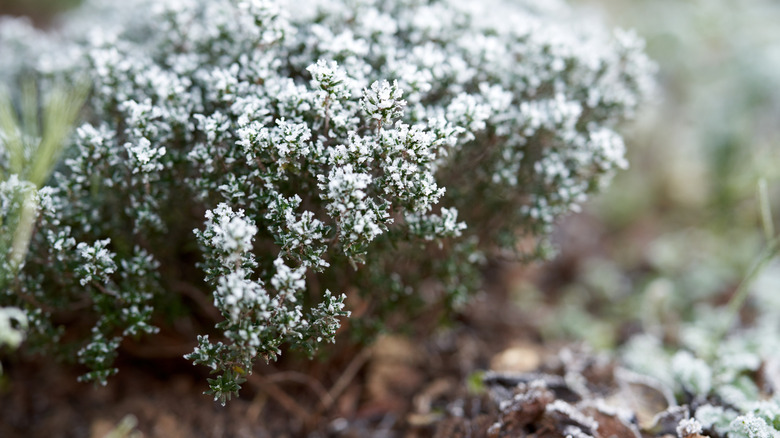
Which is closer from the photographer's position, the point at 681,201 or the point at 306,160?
the point at 306,160

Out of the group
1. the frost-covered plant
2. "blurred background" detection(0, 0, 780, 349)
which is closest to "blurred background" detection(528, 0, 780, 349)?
"blurred background" detection(0, 0, 780, 349)

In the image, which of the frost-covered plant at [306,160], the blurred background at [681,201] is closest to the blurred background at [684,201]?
the blurred background at [681,201]

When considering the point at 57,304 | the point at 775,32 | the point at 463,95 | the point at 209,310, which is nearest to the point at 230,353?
the point at 209,310

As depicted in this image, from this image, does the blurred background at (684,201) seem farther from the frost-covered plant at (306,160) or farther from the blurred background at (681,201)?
the frost-covered plant at (306,160)

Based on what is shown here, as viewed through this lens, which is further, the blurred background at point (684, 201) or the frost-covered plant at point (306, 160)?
the blurred background at point (684, 201)

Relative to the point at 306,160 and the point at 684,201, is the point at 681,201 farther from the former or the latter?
the point at 306,160

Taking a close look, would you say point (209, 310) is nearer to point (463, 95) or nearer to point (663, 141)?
point (463, 95)

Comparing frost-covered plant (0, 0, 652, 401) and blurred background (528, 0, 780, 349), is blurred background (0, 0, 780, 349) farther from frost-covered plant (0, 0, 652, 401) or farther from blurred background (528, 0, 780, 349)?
frost-covered plant (0, 0, 652, 401)

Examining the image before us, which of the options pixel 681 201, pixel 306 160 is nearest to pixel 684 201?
pixel 681 201
